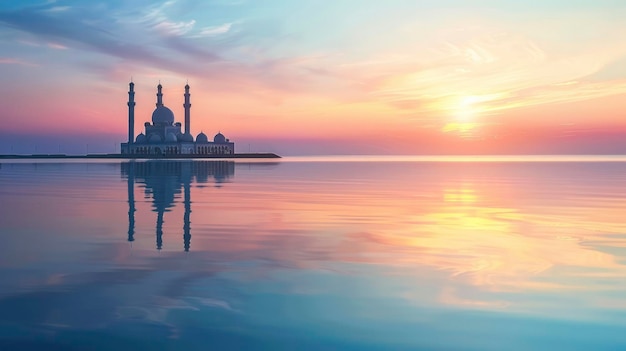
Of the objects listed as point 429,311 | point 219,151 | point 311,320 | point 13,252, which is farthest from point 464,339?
point 219,151

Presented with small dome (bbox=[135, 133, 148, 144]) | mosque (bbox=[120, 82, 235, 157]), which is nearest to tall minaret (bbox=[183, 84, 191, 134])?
mosque (bbox=[120, 82, 235, 157])

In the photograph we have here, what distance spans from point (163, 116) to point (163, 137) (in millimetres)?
6522

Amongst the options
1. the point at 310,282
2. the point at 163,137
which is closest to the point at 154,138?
the point at 163,137

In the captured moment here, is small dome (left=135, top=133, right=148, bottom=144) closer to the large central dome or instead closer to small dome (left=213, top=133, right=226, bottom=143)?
Result: the large central dome

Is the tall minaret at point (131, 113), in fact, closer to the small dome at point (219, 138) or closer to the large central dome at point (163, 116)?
the large central dome at point (163, 116)

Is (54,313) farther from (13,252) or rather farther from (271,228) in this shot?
(271,228)

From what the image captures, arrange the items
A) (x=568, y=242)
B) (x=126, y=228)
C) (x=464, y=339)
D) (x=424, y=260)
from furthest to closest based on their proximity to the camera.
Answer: (x=126, y=228) < (x=568, y=242) < (x=424, y=260) < (x=464, y=339)

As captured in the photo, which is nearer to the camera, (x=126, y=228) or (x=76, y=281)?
(x=76, y=281)

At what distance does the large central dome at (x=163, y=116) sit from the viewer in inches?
6732

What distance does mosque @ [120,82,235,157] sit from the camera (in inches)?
6658

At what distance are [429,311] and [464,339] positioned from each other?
48.4 inches

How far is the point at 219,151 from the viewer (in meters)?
189

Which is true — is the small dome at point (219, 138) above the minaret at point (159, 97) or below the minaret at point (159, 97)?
below

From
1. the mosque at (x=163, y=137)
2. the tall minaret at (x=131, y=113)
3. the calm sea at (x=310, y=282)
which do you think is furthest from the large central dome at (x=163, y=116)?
the calm sea at (x=310, y=282)
